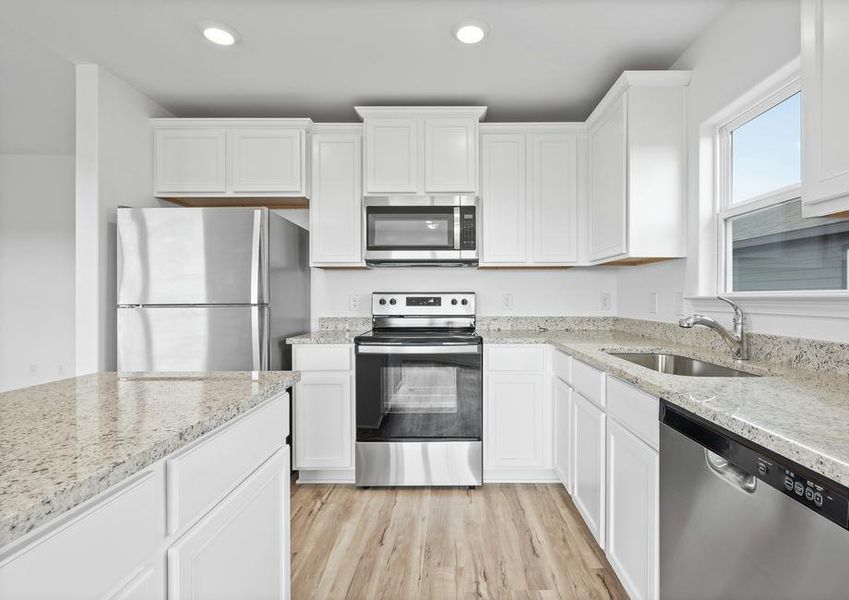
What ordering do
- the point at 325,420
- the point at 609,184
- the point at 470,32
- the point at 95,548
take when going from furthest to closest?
the point at 325,420, the point at 609,184, the point at 470,32, the point at 95,548

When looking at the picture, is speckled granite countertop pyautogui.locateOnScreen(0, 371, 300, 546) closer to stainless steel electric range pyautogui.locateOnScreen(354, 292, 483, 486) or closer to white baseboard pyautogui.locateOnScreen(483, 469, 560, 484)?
stainless steel electric range pyautogui.locateOnScreen(354, 292, 483, 486)

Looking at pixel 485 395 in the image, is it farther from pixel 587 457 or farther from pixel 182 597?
pixel 182 597

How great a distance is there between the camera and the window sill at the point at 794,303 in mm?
1313

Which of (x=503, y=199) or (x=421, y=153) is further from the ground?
(x=421, y=153)

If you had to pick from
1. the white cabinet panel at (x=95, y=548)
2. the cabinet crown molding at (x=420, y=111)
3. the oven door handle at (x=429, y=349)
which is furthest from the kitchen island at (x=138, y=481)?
the cabinet crown molding at (x=420, y=111)

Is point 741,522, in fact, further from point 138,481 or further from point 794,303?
point 138,481

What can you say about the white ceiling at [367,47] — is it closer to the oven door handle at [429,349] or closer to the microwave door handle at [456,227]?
the microwave door handle at [456,227]

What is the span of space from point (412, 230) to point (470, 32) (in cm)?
112

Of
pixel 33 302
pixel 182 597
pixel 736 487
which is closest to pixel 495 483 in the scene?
pixel 736 487

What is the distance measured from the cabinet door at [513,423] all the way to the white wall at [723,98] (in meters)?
0.92

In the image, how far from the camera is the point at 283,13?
1878 millimetres

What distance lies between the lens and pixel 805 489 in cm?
75

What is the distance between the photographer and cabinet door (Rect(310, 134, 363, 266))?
272cm

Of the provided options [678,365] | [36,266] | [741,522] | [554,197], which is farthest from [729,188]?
[36,266]
